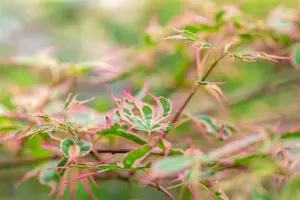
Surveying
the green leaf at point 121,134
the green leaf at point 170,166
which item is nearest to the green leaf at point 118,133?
the green leaf at point 121,134

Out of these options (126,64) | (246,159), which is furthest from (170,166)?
(126,64)

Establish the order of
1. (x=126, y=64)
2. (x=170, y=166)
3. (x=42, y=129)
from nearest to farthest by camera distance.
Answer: (x=170, y=166)
(x=42, y=129)
(x=126, y=64)

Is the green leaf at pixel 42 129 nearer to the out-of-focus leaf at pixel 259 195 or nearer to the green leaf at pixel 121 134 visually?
the green leaf at pixel 121 134

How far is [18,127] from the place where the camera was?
553mm

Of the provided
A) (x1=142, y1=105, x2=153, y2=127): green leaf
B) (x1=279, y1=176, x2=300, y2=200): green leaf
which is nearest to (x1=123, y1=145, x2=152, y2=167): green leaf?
(x1=142, y1=105, x2=153, y2=127): green leaf

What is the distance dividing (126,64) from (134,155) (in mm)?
373

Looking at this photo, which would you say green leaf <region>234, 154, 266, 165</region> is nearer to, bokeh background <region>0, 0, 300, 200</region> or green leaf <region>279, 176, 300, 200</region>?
green leaf <region>279, 176, 300, 200</region>

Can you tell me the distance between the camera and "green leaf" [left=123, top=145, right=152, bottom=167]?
0.41 metres

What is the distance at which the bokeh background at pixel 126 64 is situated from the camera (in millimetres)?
876

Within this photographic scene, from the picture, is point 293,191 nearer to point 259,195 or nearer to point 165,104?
point 259,195

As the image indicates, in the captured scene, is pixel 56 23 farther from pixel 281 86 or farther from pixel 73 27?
pixel 281 86

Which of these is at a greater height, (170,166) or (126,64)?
(170,166)

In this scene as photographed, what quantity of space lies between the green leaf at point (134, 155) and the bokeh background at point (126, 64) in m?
0.28

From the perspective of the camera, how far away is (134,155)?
0.42m
